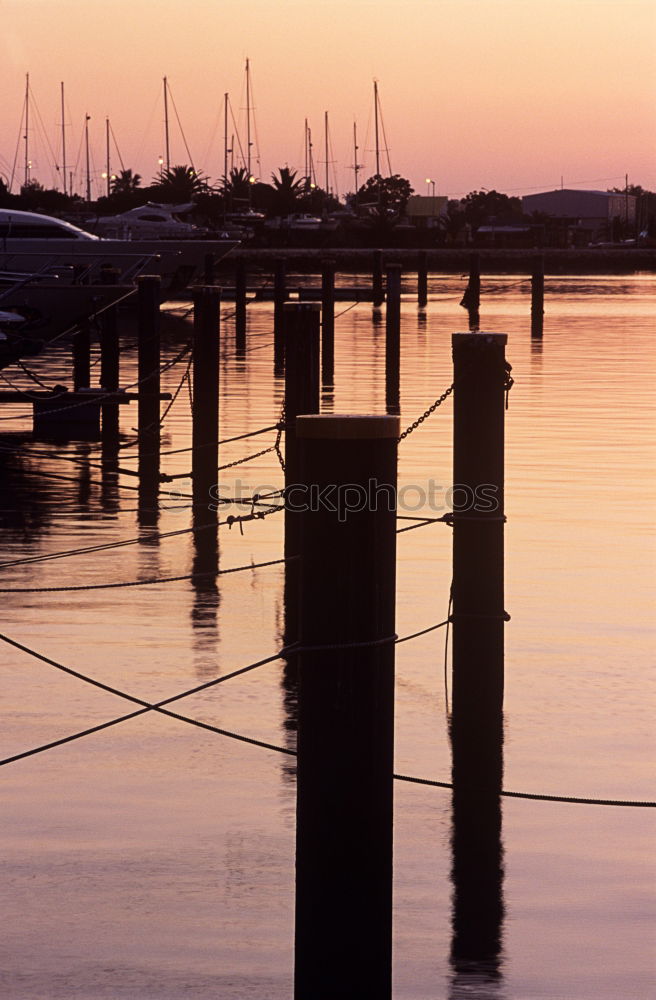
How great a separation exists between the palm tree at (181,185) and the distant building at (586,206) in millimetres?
57688

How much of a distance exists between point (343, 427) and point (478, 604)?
125 inches

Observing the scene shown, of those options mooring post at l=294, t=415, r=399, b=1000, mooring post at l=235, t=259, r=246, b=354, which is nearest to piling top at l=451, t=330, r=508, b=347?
mooring post at l=294, t=415, r=399, b=1000

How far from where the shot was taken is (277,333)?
3253 cm

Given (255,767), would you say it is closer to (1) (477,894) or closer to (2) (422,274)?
(1) (477,894)

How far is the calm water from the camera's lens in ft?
17.6

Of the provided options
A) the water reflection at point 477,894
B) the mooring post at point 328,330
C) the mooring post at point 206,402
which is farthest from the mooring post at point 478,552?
A: the mooring post at point 328,330

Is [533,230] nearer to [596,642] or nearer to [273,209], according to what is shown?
[273,209]

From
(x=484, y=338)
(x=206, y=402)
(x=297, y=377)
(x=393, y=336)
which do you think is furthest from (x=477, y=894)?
(x=393, y=336)

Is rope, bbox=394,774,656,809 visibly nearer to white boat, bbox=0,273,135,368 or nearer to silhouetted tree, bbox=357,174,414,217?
white boat, bbox=0,273,135,368

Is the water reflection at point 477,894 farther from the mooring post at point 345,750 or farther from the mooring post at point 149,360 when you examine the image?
the mooring post at point 149,360

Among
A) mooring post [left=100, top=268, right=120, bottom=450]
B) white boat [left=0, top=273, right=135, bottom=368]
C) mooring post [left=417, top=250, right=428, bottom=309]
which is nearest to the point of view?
mooring post [left=100, top=268, right=120, bottom=450]

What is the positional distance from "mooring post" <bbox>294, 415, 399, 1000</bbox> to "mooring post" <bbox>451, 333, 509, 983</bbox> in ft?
4.83

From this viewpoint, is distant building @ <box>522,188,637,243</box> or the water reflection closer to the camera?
the water reflection

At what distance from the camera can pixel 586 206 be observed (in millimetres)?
191375
